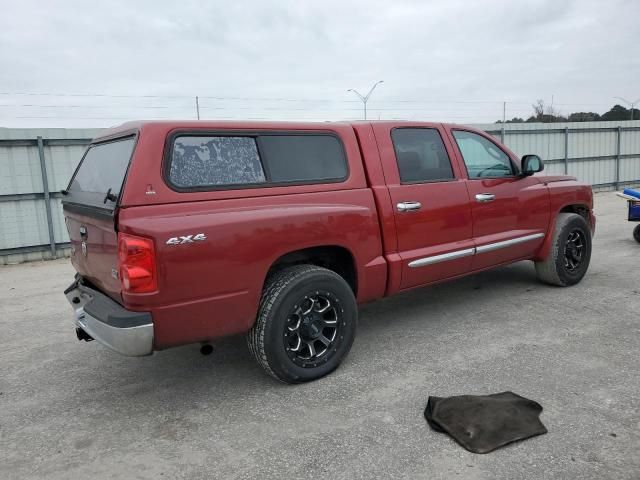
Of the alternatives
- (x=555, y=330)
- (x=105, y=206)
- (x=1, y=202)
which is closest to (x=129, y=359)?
(x=105, y=206)

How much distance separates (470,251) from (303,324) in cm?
186

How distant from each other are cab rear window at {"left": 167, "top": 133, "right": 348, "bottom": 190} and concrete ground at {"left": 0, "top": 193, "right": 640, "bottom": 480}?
4.82ft

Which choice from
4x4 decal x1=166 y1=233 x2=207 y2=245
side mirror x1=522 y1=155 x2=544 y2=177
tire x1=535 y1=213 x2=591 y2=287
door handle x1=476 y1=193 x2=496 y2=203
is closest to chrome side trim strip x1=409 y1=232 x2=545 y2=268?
tire x1=535 y1=213 x2=591 y2=287

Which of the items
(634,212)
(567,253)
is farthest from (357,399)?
(634,212)

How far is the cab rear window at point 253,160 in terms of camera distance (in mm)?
3180

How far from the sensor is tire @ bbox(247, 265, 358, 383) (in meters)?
3.36

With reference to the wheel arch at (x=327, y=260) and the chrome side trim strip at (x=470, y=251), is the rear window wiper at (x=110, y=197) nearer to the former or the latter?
the wheel arch at (x=327, y=260)

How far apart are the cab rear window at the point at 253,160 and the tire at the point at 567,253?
9.30ft

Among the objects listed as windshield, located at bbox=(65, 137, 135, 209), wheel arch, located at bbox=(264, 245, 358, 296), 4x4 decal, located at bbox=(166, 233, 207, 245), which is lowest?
wheel arch, located at bbox=(264, 245, 358, 296)

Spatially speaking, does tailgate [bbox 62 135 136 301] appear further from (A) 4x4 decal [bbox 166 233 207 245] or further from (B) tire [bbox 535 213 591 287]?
(B) tire [bbox 535 213 591 287]

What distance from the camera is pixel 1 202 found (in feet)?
29.4

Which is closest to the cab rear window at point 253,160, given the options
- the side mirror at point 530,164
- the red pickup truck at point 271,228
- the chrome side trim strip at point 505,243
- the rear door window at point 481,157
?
the red pickup truck at point 271,228

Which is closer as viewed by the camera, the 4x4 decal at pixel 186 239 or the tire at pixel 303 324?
the 4x4 decal at pixel 186 239

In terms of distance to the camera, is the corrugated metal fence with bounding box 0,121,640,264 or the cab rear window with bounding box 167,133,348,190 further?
the corrugated metal fence with bounding box 0,121,640,264
